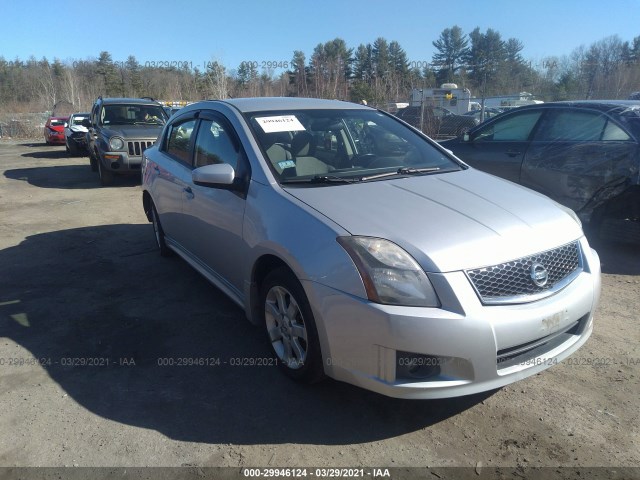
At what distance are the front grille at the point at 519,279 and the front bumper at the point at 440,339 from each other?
0.04m

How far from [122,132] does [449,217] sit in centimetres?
969

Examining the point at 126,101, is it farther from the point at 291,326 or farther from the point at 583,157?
the point at 291,326

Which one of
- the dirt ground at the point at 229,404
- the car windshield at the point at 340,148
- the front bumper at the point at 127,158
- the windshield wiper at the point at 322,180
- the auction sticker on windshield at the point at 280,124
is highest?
the auction sticker on windshield at the point at 280,124

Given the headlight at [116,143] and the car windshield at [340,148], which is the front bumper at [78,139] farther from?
the car windshield at [340,148]

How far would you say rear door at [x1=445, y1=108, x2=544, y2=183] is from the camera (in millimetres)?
5957

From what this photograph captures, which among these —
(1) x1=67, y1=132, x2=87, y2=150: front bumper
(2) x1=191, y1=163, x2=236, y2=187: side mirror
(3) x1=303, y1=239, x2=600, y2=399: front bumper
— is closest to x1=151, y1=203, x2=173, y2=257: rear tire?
(2) x1=191, y1=163, x2=236, y2=187: side mirror

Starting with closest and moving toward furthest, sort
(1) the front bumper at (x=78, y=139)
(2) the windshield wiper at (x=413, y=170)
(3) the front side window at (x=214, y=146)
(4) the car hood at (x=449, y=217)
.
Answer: (4) the car hood at (x=449, y=217) < (2) the windshield wiper at (x=413, y=170) < (3) the front side window at (x=214, y=146) < (1) the front bumper at (x=78, y=139)

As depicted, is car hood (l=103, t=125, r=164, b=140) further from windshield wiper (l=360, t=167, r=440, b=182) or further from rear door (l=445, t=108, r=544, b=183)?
windshield wiper (l=360, t=167, r=440, b=182)

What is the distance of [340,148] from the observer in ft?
12.7

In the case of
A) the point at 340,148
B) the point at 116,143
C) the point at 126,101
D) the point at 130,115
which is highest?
the point at 126,101

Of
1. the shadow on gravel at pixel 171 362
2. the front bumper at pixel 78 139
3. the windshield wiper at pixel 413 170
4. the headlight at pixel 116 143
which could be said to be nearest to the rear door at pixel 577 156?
the windshield wiper at pixel 413 170

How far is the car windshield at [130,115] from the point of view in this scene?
1167 centimetres

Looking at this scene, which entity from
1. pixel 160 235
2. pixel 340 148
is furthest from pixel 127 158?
pixel 340 148

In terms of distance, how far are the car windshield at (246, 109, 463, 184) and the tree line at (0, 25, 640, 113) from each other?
13.3m
